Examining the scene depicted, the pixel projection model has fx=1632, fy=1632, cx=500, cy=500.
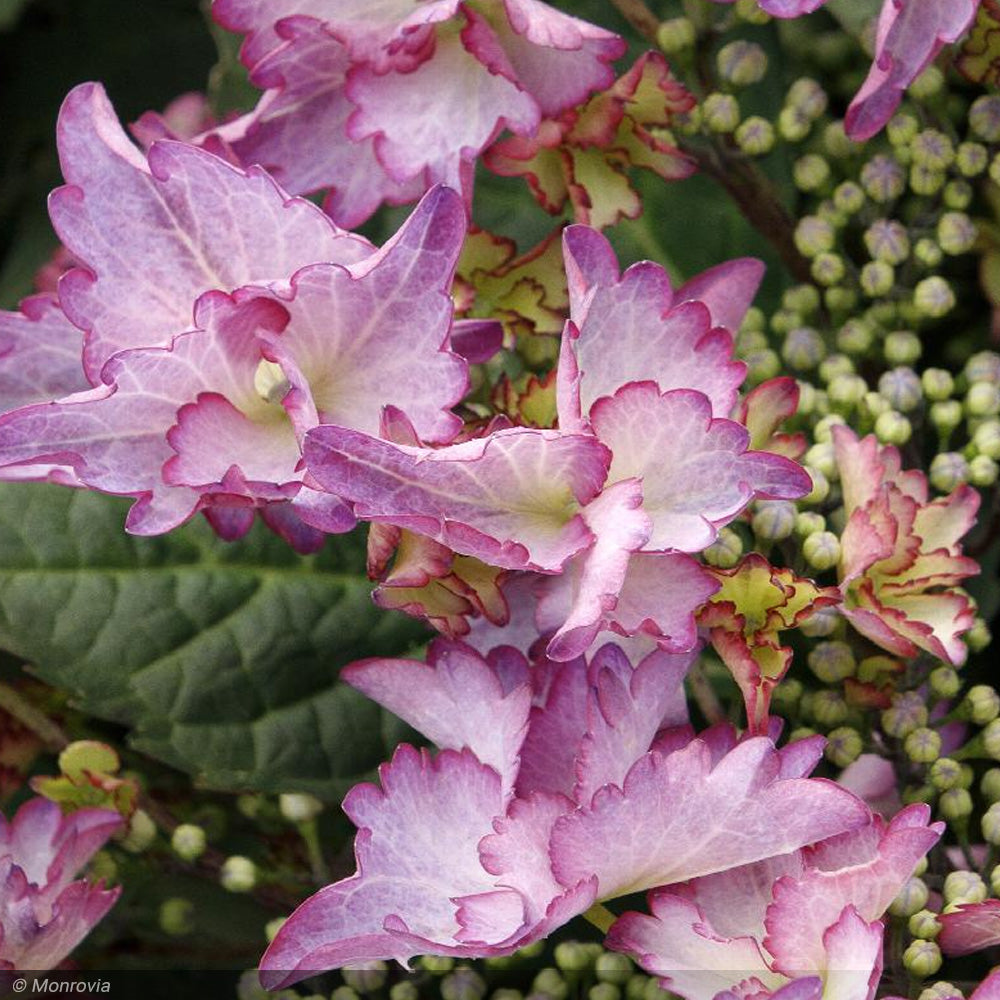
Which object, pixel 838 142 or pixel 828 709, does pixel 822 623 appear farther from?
pixel 838 142

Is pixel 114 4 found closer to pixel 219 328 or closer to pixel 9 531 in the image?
pixel 9 531

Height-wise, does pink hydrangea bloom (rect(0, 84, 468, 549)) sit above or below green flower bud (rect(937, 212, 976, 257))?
above

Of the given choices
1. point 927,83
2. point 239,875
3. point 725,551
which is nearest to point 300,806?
point 239,875

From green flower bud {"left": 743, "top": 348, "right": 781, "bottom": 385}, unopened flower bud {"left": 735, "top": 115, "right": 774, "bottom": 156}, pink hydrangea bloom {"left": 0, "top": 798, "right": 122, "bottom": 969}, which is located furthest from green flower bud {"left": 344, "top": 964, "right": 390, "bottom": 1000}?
unopened flower bud {"left": 735, "top": 115, "right": 774, "bottom": 156}

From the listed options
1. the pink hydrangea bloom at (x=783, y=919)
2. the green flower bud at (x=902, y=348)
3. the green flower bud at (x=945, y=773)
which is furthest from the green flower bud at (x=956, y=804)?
the green flower bud at (x=902, y=348)

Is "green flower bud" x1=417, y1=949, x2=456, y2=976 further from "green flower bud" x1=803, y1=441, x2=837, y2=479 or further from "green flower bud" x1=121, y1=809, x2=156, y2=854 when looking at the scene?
"green flower bud" x1=803, y1=441, x2=837, y2=479

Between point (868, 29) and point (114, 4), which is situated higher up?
point (868, 29)

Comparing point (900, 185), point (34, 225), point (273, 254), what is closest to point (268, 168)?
point (273, 254)
